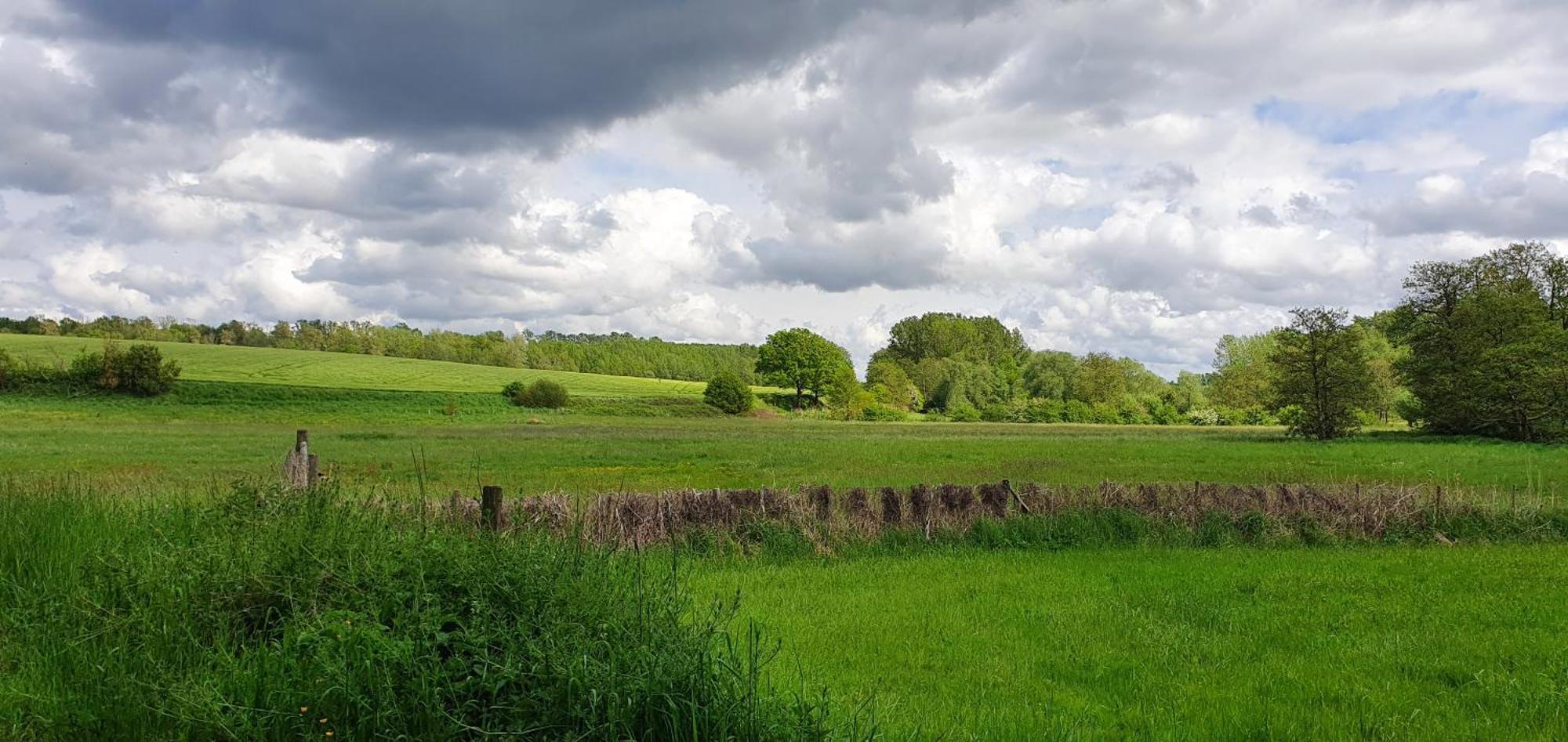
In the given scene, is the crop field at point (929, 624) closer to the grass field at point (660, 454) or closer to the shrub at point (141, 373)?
the grass field at point (660, 454)

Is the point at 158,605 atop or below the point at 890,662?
atop

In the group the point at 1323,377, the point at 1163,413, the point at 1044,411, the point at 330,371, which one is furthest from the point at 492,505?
the point at 1163,413

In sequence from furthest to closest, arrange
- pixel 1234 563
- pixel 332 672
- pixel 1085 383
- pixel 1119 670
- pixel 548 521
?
pixel 1085 383 → pixel 1234 563 → pixel 548 521 → pixel 1119 670 → pixel 332 672

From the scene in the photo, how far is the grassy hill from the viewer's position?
82.2 metres

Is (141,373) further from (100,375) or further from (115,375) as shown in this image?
(100,375)

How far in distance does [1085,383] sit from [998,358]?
27.8 m

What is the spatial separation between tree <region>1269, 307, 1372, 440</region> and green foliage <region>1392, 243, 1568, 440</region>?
5105 millimetres

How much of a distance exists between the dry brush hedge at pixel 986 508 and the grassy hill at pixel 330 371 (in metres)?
74.8

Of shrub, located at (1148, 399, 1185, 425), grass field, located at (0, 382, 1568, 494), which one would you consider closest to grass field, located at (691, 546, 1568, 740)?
grass field, located at (0, 382, 1568, 494)

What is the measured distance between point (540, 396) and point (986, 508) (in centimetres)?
7038

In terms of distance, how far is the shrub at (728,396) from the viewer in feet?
298

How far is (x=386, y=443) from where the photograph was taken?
3953 cm

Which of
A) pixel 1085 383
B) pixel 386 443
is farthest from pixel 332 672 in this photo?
pixel 1085 383

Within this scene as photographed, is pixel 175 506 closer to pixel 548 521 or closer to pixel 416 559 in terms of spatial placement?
pixel 548 521
